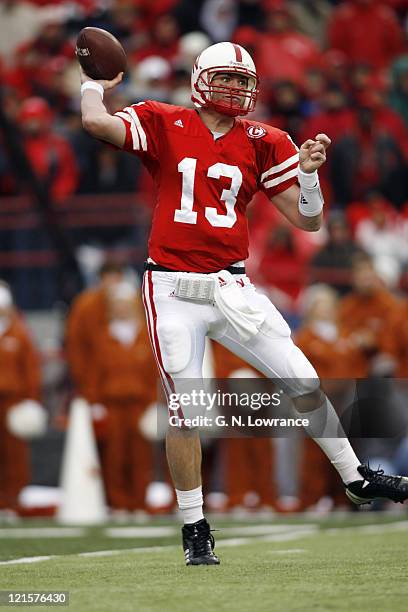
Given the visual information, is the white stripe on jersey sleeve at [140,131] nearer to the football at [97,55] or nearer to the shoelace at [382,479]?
the football at [97,55]

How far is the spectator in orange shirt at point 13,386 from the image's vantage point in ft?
34.7

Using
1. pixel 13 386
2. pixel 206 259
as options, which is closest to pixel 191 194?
pixel 206 259

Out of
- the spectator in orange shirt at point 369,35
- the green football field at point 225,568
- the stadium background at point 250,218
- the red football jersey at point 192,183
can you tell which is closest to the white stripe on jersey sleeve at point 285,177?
the red football jersey at point 192,183

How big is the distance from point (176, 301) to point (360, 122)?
6.84m

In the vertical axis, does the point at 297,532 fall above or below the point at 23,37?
below

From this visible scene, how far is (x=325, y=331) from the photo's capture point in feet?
34.6

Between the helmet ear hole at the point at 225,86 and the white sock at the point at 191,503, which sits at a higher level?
the helmet ear hole at the point at 225,86

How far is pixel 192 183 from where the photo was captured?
19.0 feet

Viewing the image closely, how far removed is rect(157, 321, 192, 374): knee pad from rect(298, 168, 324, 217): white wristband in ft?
2.28

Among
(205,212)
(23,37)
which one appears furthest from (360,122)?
(205,212)

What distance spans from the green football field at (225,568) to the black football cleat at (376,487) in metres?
0.26

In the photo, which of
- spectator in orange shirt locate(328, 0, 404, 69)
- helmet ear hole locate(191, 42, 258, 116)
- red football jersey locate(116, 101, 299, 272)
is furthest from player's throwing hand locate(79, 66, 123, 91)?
spectator in orange shirt locate(328, 0, 404, 69)

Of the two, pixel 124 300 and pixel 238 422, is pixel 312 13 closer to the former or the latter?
pixel 124 300

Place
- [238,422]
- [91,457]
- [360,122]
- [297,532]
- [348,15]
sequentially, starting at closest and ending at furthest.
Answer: [238,422]
[297,532]
[91,457]
[360,122]
[348,15]
